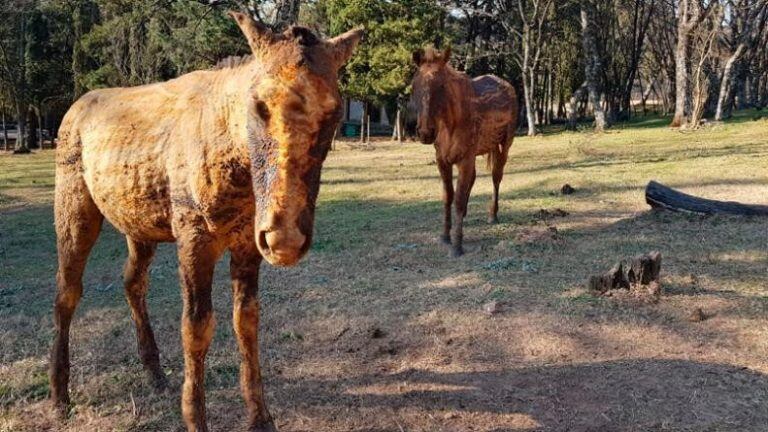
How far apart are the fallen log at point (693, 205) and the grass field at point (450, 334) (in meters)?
0.17

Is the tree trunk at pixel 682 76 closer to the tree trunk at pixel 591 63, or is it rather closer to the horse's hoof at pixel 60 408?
the tree trunk at pixel 591 63

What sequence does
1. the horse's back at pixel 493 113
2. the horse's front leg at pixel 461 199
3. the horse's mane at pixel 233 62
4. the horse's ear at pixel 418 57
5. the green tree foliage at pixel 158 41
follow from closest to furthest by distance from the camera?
the horse's mane at pixel 233 62 → the horse's ear at pixel 418 57 → the horse's front leg at pixel 461 199 → the horse's back at pixel 493 113 → the green tree foliage at pixel 158 41

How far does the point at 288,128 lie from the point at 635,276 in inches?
187

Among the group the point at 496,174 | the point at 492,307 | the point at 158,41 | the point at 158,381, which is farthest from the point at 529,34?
the point at 158,381

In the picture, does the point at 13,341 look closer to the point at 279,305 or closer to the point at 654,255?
the point at 279,305

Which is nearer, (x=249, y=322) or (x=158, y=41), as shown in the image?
(x=249, y=322)

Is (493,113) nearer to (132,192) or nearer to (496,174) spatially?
(496,174)

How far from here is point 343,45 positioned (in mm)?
2699

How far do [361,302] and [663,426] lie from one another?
326cm

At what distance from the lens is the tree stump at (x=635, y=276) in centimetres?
607

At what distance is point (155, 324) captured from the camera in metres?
5.86

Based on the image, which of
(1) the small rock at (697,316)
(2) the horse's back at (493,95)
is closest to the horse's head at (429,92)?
(2) the horse's back at (493,95)

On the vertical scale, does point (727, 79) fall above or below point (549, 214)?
above

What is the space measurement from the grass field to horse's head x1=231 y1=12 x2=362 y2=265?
6.56ft
